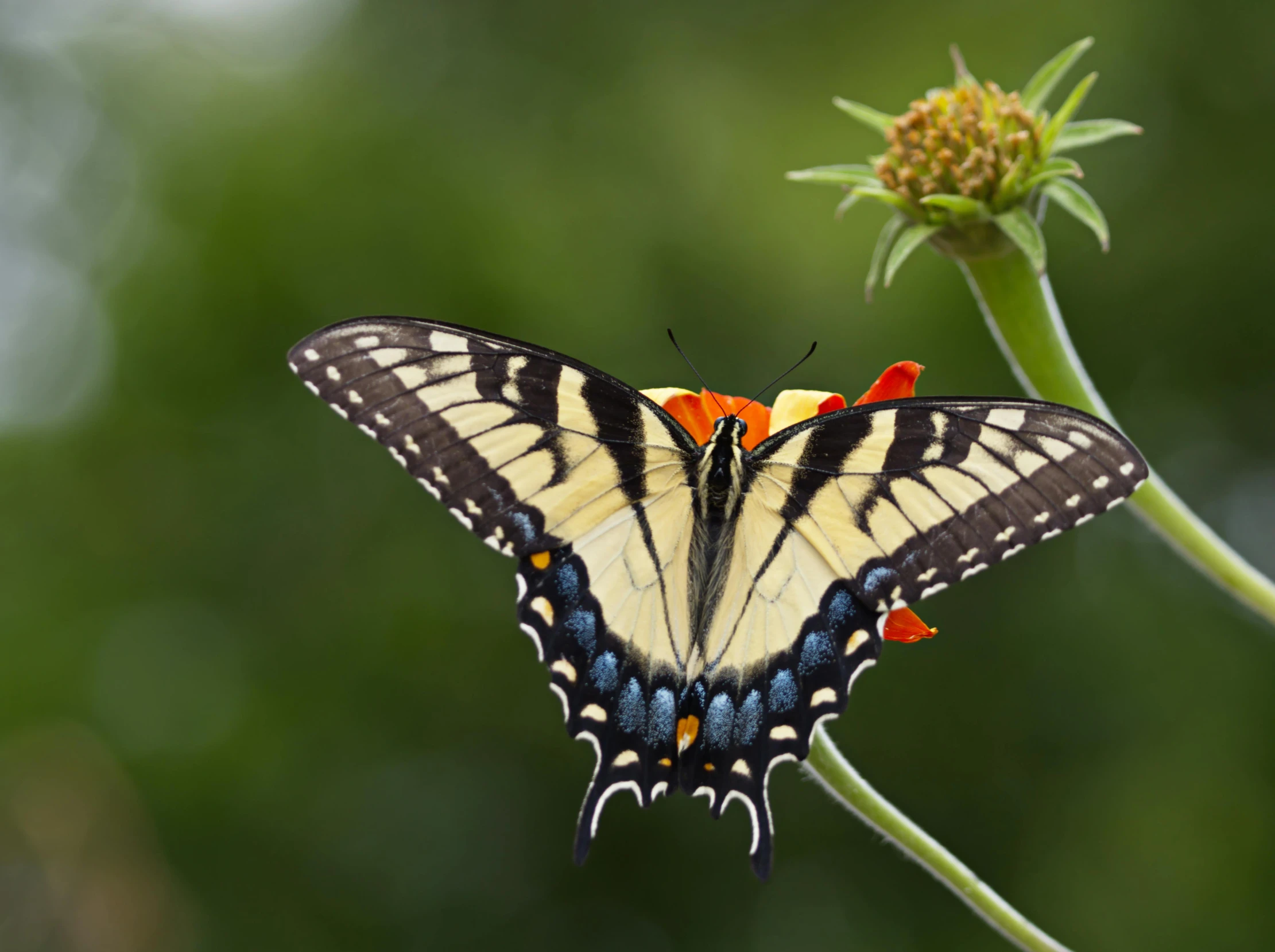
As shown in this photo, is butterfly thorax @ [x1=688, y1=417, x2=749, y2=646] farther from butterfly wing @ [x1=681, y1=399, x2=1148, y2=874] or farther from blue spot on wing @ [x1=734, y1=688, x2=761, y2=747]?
blue spot on wing @ [x1=734, y1=688, x2=761, y2=747]

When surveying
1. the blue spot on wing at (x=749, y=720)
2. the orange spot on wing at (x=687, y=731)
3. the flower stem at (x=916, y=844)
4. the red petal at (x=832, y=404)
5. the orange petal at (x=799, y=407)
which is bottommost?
the flower stem at (x=916, y=844)

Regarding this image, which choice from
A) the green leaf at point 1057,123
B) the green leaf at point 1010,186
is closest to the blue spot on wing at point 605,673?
the green leaf at point 1010,186

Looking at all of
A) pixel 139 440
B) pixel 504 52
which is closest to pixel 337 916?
pixel 139 440

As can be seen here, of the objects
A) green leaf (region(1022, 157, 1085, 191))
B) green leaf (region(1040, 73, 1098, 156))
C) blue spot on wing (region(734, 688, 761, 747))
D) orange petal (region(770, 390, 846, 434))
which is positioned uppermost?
green leaf (region(1040, 73, 1098, 156))

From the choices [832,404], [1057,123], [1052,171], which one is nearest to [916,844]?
[832,404]

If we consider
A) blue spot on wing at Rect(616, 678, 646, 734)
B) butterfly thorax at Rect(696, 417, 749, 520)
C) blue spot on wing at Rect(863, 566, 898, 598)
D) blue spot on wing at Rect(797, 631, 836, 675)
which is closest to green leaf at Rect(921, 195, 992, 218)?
butterfly thorax at Rect(696, 417, 749, 520)

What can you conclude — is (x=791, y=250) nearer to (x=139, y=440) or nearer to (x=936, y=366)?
(x=936, y=366)

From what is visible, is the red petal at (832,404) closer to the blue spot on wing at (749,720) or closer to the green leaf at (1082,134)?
the blue spot on wing at (749,720)
